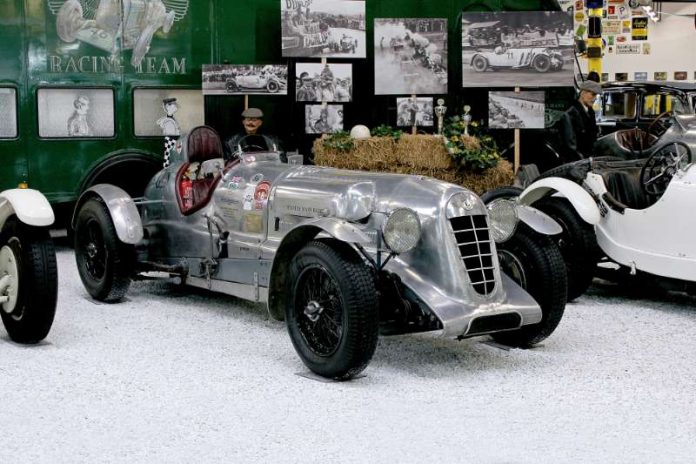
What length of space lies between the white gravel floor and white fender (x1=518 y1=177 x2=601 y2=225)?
2.32ft

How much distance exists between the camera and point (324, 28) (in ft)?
35.1

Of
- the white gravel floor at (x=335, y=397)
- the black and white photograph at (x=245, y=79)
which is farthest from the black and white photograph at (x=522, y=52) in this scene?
the white gravel floor at (x=335, y=397)

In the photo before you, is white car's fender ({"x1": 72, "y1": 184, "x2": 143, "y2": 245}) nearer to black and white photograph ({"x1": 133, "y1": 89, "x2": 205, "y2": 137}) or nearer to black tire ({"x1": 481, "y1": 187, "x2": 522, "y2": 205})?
black and white photograph ({"x1": 133, "y1": 89, "x2": 205, "y2": 137})

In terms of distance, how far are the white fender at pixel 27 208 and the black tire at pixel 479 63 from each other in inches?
224

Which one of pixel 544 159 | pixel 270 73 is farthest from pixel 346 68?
pixel 544 159

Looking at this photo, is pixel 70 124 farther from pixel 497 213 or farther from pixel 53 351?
pixel 497 213

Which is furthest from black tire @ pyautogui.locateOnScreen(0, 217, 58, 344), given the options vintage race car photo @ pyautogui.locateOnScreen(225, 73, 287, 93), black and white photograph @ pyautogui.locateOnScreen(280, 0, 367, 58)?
black and white photograph @ pyautogui.locateOnScreen(280, 0, 367, 58)

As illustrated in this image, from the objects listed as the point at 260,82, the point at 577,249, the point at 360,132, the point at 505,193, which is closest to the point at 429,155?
the point at 360,132

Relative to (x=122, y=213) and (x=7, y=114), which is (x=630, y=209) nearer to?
(x=122, y=213)

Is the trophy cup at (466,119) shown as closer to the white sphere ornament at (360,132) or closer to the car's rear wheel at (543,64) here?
the car's rear wheel at (543,64)

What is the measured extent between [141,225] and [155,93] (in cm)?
304

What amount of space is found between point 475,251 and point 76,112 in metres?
5.40

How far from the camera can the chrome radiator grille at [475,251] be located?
5.57 metres

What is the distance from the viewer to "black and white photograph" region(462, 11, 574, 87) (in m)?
10.8
